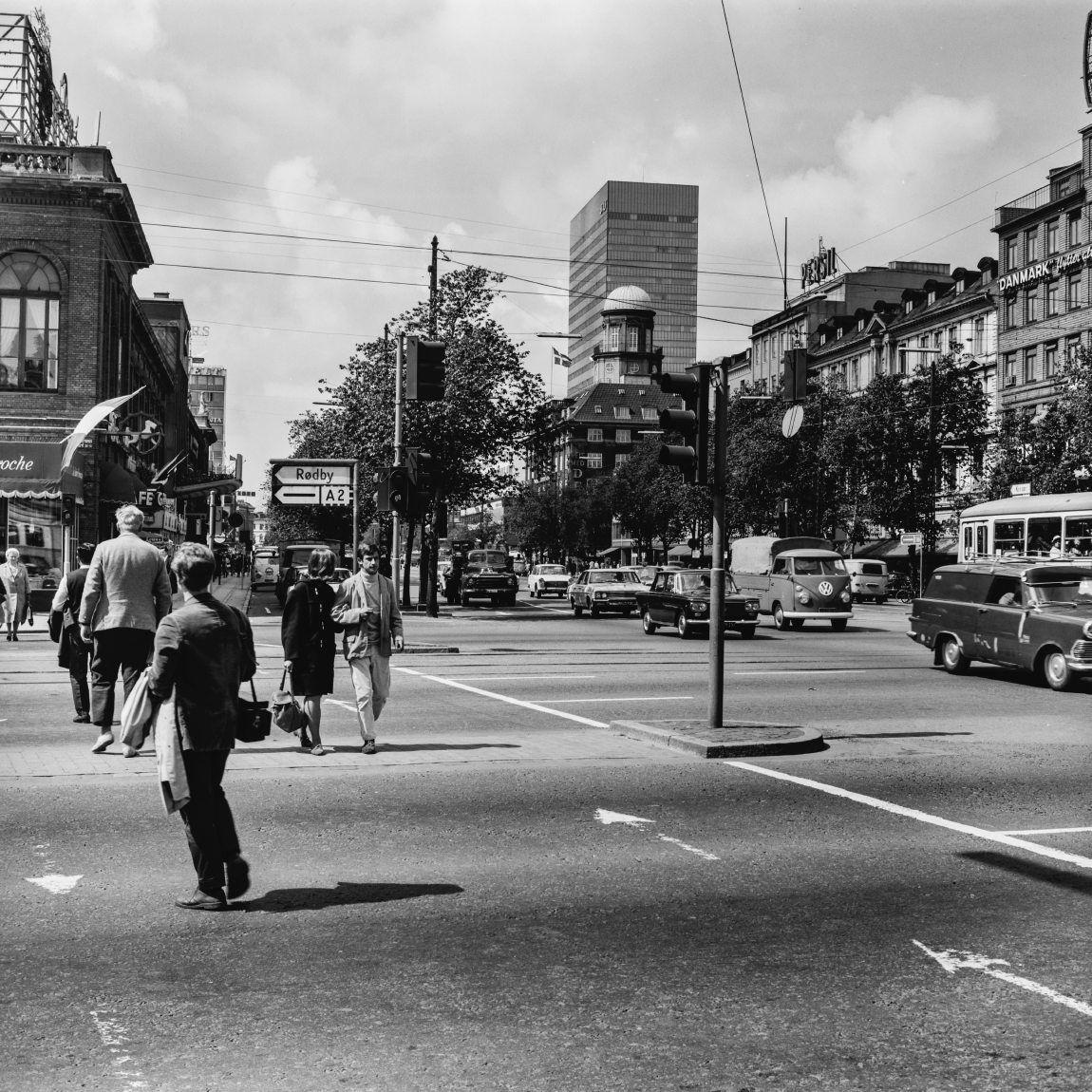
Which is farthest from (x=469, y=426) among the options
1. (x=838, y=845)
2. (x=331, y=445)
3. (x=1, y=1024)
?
(x=1, y=1024)

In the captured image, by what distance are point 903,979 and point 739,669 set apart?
1483 centimetres

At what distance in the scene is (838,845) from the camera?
24.1ft

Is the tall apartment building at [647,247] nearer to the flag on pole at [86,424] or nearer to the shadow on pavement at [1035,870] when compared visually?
the flag on pole at [86,424]

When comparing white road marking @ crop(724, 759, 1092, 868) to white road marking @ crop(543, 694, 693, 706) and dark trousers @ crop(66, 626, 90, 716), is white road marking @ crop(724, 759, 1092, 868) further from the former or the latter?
dark trousers @ crop(66, 626, 90, 716)

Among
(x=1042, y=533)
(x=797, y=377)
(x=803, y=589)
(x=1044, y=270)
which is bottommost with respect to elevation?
(x=803, y=589)

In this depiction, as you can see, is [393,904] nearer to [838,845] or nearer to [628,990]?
[628,990]

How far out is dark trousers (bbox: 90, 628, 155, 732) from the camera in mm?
10266

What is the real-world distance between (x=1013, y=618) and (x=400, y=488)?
10.3 m

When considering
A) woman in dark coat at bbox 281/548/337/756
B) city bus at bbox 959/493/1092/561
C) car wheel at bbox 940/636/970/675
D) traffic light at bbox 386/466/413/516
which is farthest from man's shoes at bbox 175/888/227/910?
city bus at bbox 959/493/1092/561

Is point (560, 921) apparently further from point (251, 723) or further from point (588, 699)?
point (588, 699)

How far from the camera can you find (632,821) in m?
7.92

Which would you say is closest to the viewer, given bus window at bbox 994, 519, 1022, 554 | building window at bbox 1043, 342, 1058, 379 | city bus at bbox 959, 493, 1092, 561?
city bus at bbox 959, 493, 1092, 561

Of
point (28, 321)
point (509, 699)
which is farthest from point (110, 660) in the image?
point (28, 321)

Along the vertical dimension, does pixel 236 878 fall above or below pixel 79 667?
below
